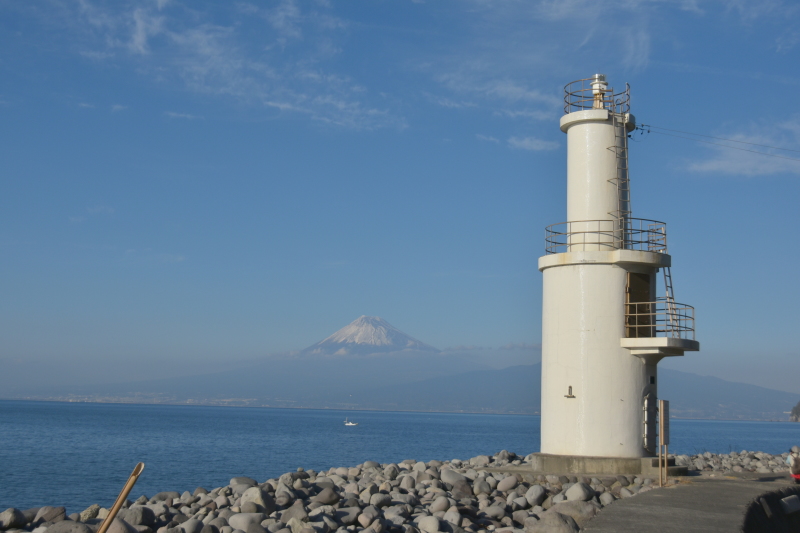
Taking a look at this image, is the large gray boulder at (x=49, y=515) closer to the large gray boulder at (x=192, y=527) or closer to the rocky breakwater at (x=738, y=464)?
the large gray boulder at (x=192, y=527)

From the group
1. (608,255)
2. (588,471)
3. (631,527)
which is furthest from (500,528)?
(608,255)

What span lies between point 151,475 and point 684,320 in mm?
29309

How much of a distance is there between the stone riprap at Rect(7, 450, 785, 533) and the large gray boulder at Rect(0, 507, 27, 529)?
0.05 feet

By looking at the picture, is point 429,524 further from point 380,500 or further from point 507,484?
point 507,484

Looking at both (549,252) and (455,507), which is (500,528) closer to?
(455,507)

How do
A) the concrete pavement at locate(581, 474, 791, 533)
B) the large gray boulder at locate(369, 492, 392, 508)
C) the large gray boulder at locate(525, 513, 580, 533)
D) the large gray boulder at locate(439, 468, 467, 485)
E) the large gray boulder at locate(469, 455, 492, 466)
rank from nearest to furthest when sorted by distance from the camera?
the concrete pavement at locate(581, 474, 791, 533)
the large gray boulder at locate(525, 513, 580, 533)
the large gray boulder at locate(369, 492, 392, 508)
the large gray boulder at locate(439, 468, 467, 485)
the large gray boulder at locate(469, 455, 492, 466)

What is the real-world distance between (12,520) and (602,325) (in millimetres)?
11757

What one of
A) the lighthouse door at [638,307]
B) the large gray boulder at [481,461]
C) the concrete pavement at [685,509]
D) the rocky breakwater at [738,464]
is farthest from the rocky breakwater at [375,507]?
the rocky breakwater at [738,464]

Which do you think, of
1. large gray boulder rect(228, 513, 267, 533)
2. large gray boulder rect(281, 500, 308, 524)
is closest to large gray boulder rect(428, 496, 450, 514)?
large gray boulder rect(281, 500, 308, 524)

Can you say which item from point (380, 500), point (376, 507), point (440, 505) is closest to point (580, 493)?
point (440, 505)

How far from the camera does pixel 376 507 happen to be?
44.2 ft

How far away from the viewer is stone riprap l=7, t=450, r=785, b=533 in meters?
11.9

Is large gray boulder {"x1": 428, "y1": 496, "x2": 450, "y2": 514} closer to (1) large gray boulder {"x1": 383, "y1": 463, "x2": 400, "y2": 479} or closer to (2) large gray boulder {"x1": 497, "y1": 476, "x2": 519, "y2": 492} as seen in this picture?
(2) large gray boulder {"x1": 497, "y1": 476, "x2": 519, "y2": 492}

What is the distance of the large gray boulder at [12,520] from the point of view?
43.5 ft
